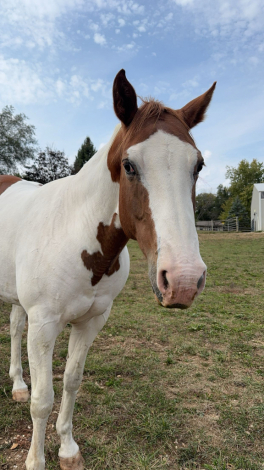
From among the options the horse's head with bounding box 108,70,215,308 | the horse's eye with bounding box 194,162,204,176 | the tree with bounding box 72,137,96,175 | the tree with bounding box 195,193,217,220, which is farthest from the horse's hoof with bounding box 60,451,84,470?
the tree with bounding box 72,137,96,175

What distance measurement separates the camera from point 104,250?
6.39 ft

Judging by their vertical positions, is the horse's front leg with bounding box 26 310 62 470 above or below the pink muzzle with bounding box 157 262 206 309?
below

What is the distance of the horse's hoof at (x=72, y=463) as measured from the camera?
218 centimetres

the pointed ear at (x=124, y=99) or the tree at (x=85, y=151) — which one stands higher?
the tree at (x=85, y=151)

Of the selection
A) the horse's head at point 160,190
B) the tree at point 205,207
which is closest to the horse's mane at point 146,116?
the horse's head at point 160,190

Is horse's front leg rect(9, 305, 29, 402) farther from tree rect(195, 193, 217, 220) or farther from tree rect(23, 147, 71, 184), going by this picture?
tree rect(195, 193, 217, 220)

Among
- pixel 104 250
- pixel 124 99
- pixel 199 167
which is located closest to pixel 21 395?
pixel 104 250

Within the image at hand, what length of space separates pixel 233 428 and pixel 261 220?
132 feet

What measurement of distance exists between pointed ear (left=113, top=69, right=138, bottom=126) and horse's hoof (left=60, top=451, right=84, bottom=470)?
96.6 inches

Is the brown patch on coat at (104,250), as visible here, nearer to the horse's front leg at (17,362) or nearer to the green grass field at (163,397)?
the green grass field at (163,397)

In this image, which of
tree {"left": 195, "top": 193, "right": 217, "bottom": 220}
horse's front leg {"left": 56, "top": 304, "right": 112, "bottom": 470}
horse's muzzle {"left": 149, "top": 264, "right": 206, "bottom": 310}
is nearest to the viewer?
horse's muzzle {"left": 149, "top": 264, "right": 206, "bottom": 310}

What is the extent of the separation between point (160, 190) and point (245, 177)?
175 ft

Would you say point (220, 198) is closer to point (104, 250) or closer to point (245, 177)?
point (245, 177)

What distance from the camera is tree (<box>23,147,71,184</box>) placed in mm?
31627
